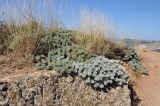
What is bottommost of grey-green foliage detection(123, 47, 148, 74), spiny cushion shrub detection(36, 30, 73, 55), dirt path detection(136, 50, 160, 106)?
dirt path detection(136, 50, 160, 106)

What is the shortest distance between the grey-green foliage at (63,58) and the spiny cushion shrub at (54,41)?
0.60 feet

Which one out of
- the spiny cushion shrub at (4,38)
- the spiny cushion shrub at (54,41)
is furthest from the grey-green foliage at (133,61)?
the spiny cushion shrub at (4,38)

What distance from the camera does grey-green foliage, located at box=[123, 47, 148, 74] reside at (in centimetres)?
1001

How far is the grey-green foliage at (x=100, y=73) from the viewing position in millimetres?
7301

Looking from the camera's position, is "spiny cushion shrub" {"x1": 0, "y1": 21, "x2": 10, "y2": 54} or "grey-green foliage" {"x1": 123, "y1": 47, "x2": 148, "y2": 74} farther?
"grey-green foliage" {"x1": 123, "y1": 47, "x2": 148, "y2": 74}

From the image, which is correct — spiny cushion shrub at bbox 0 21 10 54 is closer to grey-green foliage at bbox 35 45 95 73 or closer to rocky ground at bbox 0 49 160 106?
rocky ground at bbox 0 49 160 106

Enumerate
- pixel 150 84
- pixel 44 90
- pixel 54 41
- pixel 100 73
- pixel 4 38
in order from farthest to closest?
pixel 150 84, pixel 54 41, pixel 4 38, pixel 100 73, pixel 44 90

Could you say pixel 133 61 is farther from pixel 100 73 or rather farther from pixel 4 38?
pixel 4 38

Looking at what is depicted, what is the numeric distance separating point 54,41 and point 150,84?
9.60ft

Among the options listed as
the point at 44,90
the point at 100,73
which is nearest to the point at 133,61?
the point at 100,73

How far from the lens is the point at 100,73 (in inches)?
291

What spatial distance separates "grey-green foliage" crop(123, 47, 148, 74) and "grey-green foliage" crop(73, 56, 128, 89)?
2.29 m

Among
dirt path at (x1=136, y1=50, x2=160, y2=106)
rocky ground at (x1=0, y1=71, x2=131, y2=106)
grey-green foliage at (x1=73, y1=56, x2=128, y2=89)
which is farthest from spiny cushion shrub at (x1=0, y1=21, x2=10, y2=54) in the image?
dirt path at (x1=136, y1=50, x2=160, y2=106)

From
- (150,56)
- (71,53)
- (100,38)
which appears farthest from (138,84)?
(150,56)
